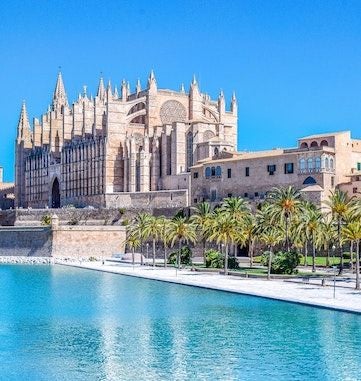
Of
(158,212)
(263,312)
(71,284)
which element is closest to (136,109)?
(158,212)

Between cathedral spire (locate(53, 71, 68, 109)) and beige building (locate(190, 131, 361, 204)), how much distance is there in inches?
1748

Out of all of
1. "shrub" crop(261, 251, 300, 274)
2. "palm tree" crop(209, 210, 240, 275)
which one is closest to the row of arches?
"palm tree" crop(209, 210, 240, 275)

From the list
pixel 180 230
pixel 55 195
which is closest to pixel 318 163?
pixel 180 230

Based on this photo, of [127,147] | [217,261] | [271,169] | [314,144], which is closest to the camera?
[217,261]

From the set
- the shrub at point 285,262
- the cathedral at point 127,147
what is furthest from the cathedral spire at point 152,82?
the shrub at point 285,262

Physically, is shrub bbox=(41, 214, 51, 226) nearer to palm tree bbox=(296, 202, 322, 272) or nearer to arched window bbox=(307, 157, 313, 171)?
arched window bbox=(307, 157, 313, 171)

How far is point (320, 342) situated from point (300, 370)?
3.68 m

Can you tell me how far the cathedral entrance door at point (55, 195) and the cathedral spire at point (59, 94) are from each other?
1934 cm

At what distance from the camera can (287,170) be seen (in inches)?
2211

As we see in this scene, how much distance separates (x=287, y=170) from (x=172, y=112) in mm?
25970

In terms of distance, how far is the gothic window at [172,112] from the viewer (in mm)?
78875

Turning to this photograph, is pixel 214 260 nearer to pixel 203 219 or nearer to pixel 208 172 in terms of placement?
pixel 203 219

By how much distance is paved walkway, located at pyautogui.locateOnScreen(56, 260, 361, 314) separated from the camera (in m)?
30.5

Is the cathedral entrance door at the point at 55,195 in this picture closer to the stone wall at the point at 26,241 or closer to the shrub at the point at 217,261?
the stone wall at the point at 26,241
